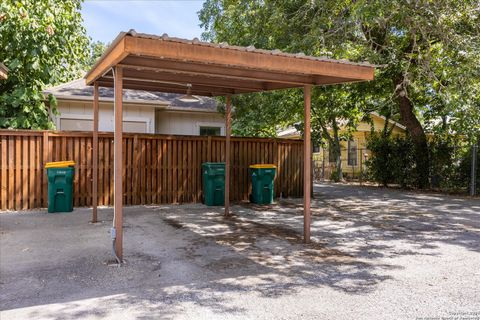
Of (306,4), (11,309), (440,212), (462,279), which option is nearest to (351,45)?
(306,4)

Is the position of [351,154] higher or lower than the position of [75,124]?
lower

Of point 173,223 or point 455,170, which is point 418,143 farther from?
point 173,223

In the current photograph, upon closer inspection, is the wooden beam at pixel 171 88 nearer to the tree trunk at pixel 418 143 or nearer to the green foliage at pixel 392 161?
the tree trunk at pixel 418 143

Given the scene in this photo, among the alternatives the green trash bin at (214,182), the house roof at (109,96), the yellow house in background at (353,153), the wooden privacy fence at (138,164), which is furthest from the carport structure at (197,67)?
the yellow house in background at (353,153)

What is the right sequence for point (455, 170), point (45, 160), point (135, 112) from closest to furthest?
point (45, 160)
point (135, 112)
point (455, 170)

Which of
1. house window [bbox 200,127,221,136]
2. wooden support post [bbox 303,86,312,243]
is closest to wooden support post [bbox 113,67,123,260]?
wooden support post [bbox 303,86,312,243]

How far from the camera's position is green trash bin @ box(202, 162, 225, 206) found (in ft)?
33.5

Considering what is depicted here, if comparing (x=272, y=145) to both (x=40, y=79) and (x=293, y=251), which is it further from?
(x=40, y=79)

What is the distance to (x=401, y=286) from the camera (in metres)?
4.33

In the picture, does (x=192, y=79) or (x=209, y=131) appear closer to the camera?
(x=192, y=79)

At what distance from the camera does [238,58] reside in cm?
505

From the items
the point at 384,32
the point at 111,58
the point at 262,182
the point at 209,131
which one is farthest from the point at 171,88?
the point at 384,32

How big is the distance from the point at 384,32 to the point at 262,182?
233 inches

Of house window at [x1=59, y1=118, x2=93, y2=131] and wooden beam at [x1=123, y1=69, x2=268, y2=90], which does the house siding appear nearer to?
house window at [x1=59, y1=118, x2=93, y2=131]
